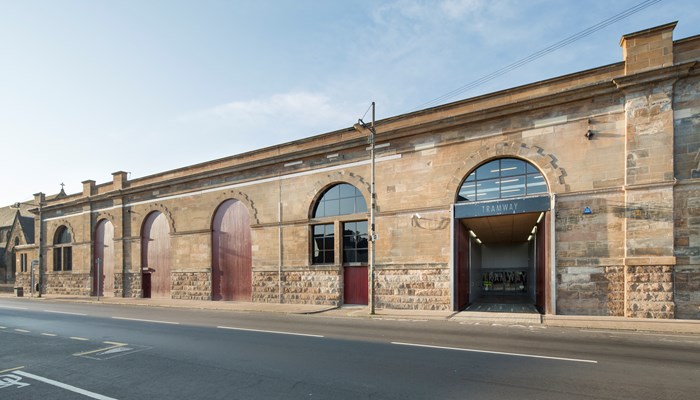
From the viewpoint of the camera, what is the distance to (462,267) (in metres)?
20.8

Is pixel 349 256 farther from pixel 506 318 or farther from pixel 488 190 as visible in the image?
pixel 506 318

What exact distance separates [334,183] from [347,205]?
1.47 metres

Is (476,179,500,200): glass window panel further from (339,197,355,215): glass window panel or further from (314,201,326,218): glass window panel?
(314,201,326,218): glass window panel

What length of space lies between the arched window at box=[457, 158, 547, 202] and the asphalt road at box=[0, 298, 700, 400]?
6606 mm

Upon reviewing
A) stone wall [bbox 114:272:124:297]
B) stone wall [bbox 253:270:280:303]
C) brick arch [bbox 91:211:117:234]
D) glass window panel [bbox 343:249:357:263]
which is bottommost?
stone wall [bbox 114:272:124:297]

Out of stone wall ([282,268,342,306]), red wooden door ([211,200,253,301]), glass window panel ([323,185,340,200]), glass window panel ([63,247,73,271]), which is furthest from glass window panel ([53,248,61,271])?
glass window panel ([323,185,340,200])

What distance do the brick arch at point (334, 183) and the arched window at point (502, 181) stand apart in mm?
4971

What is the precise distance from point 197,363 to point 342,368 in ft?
10.4

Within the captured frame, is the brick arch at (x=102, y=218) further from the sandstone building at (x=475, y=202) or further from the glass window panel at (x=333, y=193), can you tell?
the glass window panel at (x=333, y=193)

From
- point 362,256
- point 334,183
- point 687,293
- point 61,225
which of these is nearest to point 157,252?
point 61,225

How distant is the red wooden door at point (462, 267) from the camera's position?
19625 millimetres

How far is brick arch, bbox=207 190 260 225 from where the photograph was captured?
2643 cm

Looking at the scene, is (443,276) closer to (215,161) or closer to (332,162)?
(332,162)

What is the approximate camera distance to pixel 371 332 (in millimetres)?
13211
